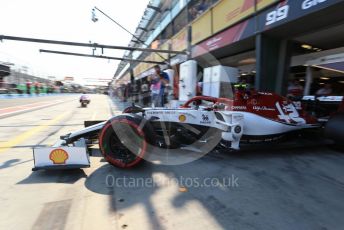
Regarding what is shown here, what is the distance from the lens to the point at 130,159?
3.92 metres

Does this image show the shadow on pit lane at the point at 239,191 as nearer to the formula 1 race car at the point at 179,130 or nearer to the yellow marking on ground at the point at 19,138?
the formula 1 race car at the point at 179,130

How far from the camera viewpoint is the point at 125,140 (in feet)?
13.1

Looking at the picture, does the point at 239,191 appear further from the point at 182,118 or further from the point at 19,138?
the point at 19,138

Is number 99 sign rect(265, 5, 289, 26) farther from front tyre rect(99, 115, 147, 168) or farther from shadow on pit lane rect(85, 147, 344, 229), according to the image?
front tyre rect(99, 115, 147, 168)

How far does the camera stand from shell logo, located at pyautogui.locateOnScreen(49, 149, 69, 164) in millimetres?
3643

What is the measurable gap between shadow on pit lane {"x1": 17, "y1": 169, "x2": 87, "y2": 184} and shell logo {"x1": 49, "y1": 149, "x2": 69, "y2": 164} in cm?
19

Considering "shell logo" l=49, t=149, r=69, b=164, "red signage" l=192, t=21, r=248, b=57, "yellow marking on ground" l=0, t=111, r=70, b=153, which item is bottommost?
"yellow marking on ground" l=0, t=111, r=70, b=153

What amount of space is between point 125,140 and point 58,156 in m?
0.92

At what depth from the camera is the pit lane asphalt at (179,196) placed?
8.20ft

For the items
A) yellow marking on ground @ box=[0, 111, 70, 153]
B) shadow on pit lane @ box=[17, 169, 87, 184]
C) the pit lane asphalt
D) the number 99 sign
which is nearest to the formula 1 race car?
shadow on pit lane @ box=[17, 169, 87, 184]

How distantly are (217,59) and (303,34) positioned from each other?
5797mm

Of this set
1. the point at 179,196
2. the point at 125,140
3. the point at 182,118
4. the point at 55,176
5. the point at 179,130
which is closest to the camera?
the point at 179,196

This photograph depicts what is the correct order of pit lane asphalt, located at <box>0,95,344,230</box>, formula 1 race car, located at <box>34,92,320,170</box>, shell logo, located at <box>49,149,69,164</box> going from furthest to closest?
1. formula 1 race car, located at <box>34,92,320,170</box>
2. shell logo, located at <box>49,149,69,164</box>
3. pit lane asphalt, located at <box>0,95,344,230</box>

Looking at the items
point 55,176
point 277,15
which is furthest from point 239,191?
point 277,15
